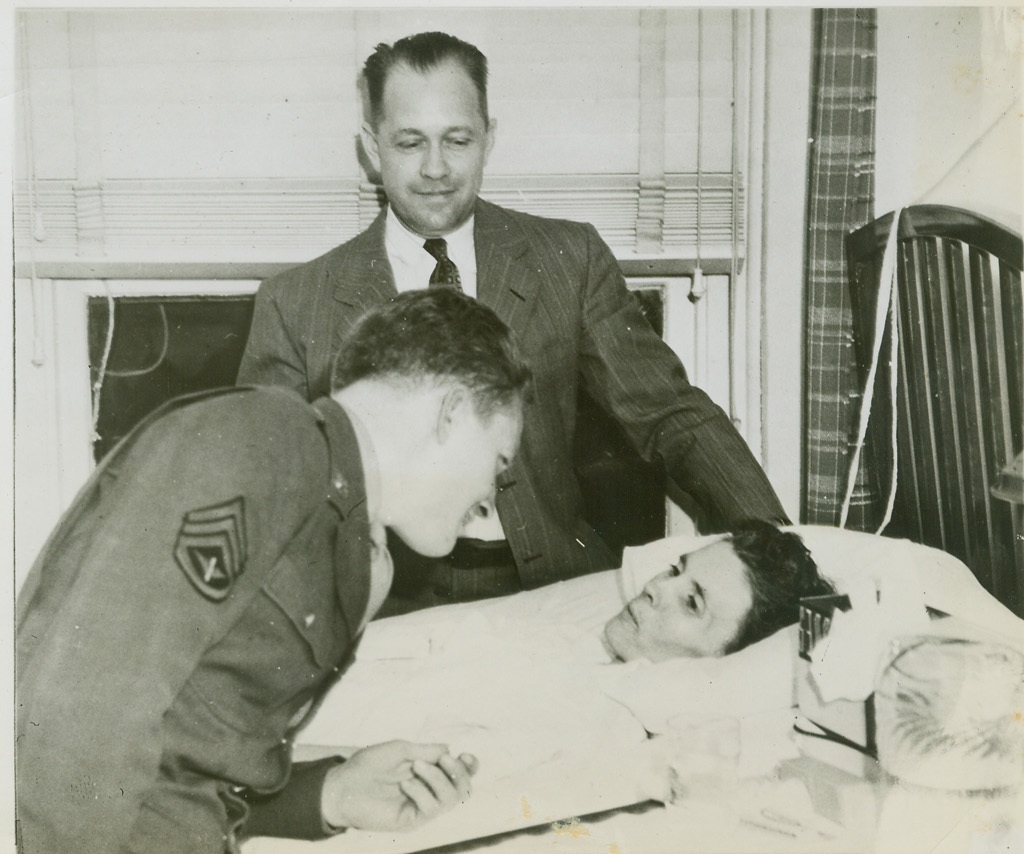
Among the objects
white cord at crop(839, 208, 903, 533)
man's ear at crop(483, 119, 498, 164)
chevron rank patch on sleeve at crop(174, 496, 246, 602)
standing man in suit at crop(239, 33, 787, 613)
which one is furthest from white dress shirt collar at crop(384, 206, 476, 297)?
white cord at crop(839, 208, 903, 533)

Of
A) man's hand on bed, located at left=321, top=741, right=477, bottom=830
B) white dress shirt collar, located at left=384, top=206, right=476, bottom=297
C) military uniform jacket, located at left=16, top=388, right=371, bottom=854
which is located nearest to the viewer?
military uniform jacket, located at left=16, top=388, right=371, bottom=854

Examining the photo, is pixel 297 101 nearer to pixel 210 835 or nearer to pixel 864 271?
pixel 864 271

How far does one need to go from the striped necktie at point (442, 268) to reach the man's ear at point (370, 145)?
0.14 meters

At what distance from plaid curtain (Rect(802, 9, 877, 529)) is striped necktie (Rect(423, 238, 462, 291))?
22.3 inches

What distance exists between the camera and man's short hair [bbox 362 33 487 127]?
1.44 metres

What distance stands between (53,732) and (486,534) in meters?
0.66

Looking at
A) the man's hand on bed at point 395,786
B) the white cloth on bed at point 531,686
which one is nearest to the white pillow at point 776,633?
the white cloth on bed at point 531,686

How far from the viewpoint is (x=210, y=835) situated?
1.32 meters

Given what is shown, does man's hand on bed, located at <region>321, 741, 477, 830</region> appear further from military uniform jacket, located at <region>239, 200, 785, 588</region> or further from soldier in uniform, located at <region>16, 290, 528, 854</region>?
military uniform jacket, located at <region>239, 200, 785, 588</region>

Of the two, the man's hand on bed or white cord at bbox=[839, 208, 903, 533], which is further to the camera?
white cord at bbox=[839, 208, 903, 533]

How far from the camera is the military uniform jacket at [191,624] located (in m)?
1.24

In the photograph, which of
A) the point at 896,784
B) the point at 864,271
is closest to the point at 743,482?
the point at 864,271

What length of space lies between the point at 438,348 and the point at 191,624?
1.66 feet

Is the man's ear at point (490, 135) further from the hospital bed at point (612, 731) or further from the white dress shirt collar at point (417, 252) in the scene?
the hospital bed at point (612, 731)
